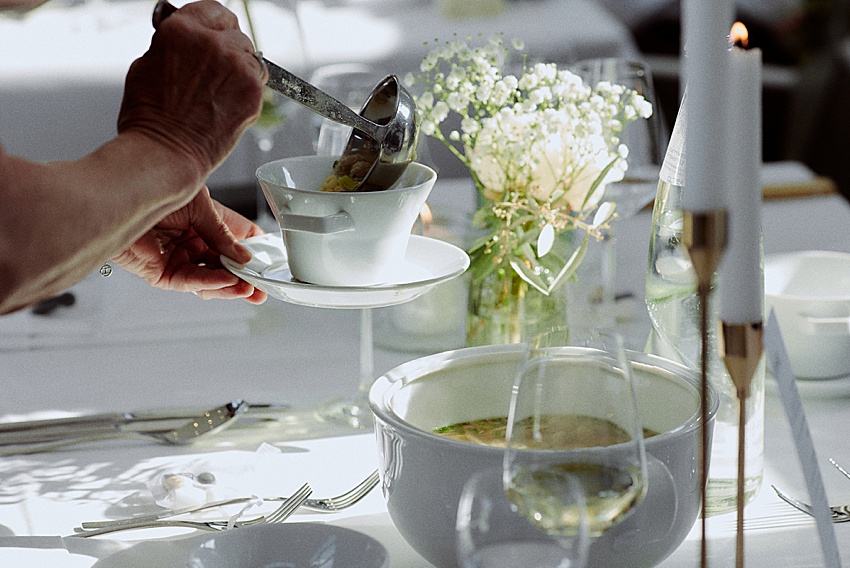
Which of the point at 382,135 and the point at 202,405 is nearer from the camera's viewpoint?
the point at 382,135

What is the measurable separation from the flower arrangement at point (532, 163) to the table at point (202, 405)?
8.1 inches

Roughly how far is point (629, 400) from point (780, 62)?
395cm

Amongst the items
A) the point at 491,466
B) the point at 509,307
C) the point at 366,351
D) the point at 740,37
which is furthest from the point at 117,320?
the point at 740,37

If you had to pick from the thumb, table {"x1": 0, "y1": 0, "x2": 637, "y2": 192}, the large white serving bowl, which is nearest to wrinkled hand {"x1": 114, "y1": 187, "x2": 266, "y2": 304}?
the thumb

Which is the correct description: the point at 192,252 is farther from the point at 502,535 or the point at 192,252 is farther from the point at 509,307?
the point at 502,535

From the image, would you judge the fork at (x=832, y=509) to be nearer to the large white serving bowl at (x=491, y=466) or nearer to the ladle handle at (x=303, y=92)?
the large white serving bowl at (x=491, y=466)

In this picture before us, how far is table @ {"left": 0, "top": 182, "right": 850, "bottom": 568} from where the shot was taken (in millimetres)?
744

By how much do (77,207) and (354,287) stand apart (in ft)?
0.76

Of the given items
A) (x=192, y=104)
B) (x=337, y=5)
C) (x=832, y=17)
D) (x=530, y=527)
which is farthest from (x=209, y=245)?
(x=832, y=17)

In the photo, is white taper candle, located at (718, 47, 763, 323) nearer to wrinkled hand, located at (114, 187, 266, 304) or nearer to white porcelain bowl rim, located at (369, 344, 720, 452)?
white porcelain bowl rim, located at (369, 344, 720, 452)

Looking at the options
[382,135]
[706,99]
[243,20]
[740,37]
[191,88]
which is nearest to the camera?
[706,99]

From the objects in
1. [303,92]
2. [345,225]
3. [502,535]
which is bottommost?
[502,535]

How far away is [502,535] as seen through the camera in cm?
56

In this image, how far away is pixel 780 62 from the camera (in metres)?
4.15
